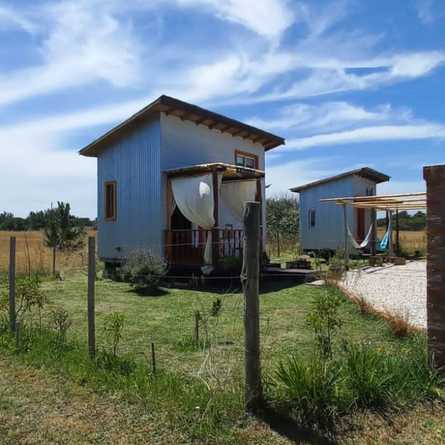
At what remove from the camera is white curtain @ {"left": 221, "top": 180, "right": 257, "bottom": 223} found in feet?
44.9

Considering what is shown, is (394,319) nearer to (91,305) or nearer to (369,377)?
(369,377)

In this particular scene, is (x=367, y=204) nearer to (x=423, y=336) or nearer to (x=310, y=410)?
(x=423, y=336)

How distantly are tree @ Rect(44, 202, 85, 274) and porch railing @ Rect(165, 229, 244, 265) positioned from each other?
6767mm

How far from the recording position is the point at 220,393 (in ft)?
11.6

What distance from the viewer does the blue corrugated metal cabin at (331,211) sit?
2105cm

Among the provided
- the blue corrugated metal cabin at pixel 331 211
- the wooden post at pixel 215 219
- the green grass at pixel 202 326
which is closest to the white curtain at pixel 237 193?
the wooden post at pixel 215 219

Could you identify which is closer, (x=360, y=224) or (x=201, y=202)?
(x=201, y=202)

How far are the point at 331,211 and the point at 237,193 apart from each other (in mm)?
9297

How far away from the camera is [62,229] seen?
1888 centimetres

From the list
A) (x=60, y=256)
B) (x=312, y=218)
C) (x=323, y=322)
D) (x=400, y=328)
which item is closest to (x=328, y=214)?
(x=312, y=218)

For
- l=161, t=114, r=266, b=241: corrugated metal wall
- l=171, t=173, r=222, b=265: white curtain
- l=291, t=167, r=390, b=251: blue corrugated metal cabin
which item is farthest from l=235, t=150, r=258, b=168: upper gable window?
l=291, t=167, r=390, b=251: blue corrugated metal cabin

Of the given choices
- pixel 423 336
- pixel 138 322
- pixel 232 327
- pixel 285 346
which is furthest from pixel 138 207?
pixel 423 336

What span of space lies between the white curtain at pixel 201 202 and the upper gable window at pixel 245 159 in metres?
3.64

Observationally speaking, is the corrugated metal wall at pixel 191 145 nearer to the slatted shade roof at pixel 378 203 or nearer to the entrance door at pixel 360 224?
the slatted shade roof at pixel 378 203
